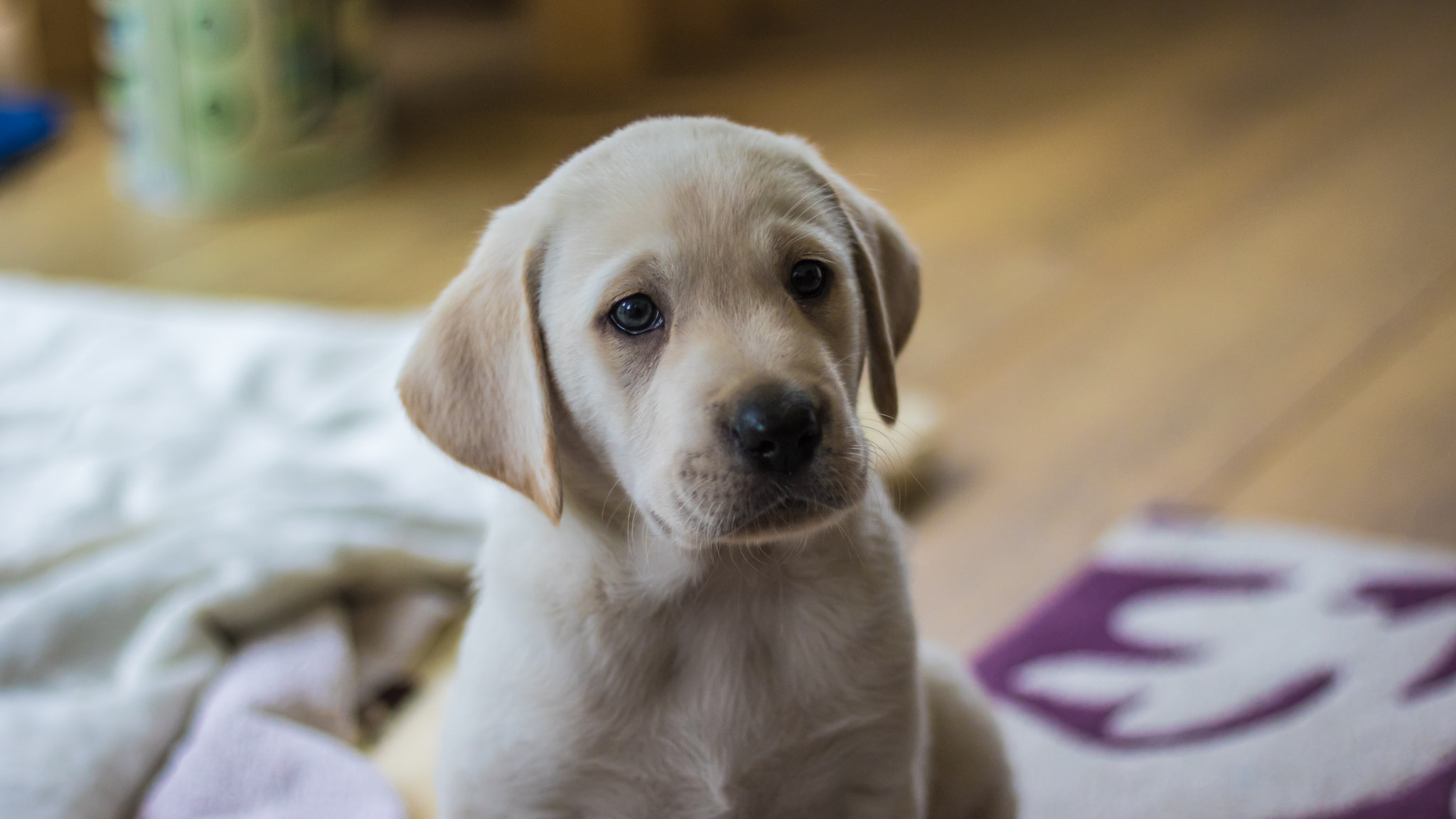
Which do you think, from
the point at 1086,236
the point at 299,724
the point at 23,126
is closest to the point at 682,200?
the point at 299,724

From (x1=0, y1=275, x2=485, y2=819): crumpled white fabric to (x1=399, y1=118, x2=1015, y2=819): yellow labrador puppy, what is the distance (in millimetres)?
700

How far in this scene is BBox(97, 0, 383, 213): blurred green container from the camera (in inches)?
151

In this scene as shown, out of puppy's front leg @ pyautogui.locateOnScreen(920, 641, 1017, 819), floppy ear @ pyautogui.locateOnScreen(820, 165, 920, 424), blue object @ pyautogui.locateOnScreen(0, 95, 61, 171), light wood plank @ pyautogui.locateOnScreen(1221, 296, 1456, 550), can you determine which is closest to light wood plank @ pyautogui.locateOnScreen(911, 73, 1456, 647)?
light wood plank @ pyautogui.locateOnScreen(1221, 296, 1456, 550)

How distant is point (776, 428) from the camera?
1.23 meters

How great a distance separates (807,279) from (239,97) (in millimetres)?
2958

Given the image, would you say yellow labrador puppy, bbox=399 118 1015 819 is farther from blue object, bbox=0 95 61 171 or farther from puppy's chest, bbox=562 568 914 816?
blue object, bbox=0 95 61 171

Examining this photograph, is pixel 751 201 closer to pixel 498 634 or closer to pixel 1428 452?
pixel 498 634

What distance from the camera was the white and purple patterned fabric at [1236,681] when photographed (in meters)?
1.82

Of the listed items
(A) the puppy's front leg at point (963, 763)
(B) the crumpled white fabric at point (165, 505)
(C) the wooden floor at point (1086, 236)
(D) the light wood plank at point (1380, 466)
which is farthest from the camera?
(C) the wooden floor at point (1086, 236)

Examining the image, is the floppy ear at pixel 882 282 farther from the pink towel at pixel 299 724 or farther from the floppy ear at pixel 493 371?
the pink towel at pixel 299 724

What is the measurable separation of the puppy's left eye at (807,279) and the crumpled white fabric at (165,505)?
3.59ft

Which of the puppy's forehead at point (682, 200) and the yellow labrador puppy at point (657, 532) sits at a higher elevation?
the puppy's forehead at point (682, 200)

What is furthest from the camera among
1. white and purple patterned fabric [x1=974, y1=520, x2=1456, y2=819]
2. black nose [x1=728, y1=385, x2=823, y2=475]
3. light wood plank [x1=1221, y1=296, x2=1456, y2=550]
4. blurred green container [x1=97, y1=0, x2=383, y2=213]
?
blurred green container [x1=97, y1=0, x2=383, y2=213]

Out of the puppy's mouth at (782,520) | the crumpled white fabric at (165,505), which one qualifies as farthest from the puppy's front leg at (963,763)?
the crumpled white fabric at (165,505)
